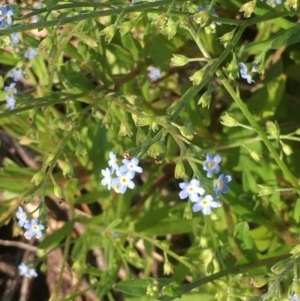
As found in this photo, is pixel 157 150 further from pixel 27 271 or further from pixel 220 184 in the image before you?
pixel 27 271

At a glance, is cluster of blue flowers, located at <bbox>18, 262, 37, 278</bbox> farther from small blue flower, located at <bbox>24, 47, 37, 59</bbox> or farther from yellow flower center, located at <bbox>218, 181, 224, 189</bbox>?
yellow flower center, located at <bbox>218, 181, 224, 189</bbox>

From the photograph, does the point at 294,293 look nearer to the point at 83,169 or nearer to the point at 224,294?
the point at 224,294

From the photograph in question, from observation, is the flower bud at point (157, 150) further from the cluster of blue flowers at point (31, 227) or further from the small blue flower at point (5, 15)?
the small blue flower at point (5, 15)

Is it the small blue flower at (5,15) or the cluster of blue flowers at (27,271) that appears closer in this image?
the small blue flower at (5,15)

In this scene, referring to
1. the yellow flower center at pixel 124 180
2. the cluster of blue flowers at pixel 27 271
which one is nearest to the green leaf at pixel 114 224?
the cluster of blue flowers at pixel 27 271

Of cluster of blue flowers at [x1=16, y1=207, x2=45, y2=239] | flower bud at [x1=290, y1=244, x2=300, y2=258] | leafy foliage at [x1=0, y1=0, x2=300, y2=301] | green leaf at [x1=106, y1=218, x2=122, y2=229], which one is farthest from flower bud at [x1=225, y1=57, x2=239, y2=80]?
green leaf at [x1=106, y1=218, x2=122, y2=229]

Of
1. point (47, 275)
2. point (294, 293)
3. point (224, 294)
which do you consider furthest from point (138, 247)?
point (294, 293)
